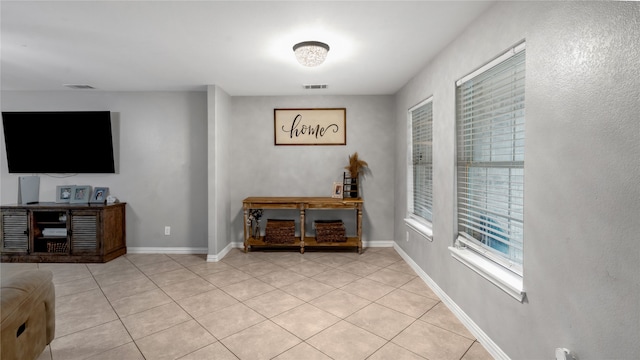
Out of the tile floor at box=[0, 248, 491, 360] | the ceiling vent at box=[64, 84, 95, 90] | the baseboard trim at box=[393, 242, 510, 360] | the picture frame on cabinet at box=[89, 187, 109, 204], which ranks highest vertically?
the ceiling vent at box=[64, 84, 95, 90]

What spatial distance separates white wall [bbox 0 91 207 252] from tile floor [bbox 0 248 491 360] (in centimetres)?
61

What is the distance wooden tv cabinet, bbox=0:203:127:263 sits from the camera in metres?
3.73

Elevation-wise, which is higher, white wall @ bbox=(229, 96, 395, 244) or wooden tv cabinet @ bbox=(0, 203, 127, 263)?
white wall @ bbox=(229, 96, 395, 244)

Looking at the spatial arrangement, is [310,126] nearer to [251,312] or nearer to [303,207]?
[303,207]

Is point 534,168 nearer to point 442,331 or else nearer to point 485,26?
point 485,26

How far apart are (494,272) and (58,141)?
545 centimetres

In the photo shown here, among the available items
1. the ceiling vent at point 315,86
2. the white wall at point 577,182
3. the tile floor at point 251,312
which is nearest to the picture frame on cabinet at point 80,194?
the tile floor at point 251,312

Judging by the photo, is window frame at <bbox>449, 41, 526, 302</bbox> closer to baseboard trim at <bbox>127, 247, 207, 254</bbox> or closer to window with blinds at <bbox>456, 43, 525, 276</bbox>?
window with blinds at <bbox>456, 43, 525, 276</bbox>

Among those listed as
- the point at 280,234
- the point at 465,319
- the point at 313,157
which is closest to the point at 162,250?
the point at 280,234

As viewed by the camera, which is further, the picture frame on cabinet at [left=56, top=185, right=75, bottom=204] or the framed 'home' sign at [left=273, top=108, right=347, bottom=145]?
the framed 'home' sign at [left=273, top=108, right=347, bottom=145]

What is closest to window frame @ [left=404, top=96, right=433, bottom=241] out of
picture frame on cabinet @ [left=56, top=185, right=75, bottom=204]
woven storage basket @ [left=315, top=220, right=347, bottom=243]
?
woven storage basket @ [left=315, top=220, right=347, bottom=243]

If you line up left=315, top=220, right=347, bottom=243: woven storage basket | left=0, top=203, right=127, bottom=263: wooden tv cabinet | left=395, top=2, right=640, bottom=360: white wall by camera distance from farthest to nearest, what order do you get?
left=315, top=220, right=347, bottom=243: woven storage basket → left=0, top=203, right=127, bottom=263: wooden tv cabinet → left=395, top=2, right=640, bottom=360: white wall

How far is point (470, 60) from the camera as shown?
2166 mm

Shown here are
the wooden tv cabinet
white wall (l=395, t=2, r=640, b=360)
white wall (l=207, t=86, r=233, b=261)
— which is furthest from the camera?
white wall (l=207, t=86, r=233, b=261)
